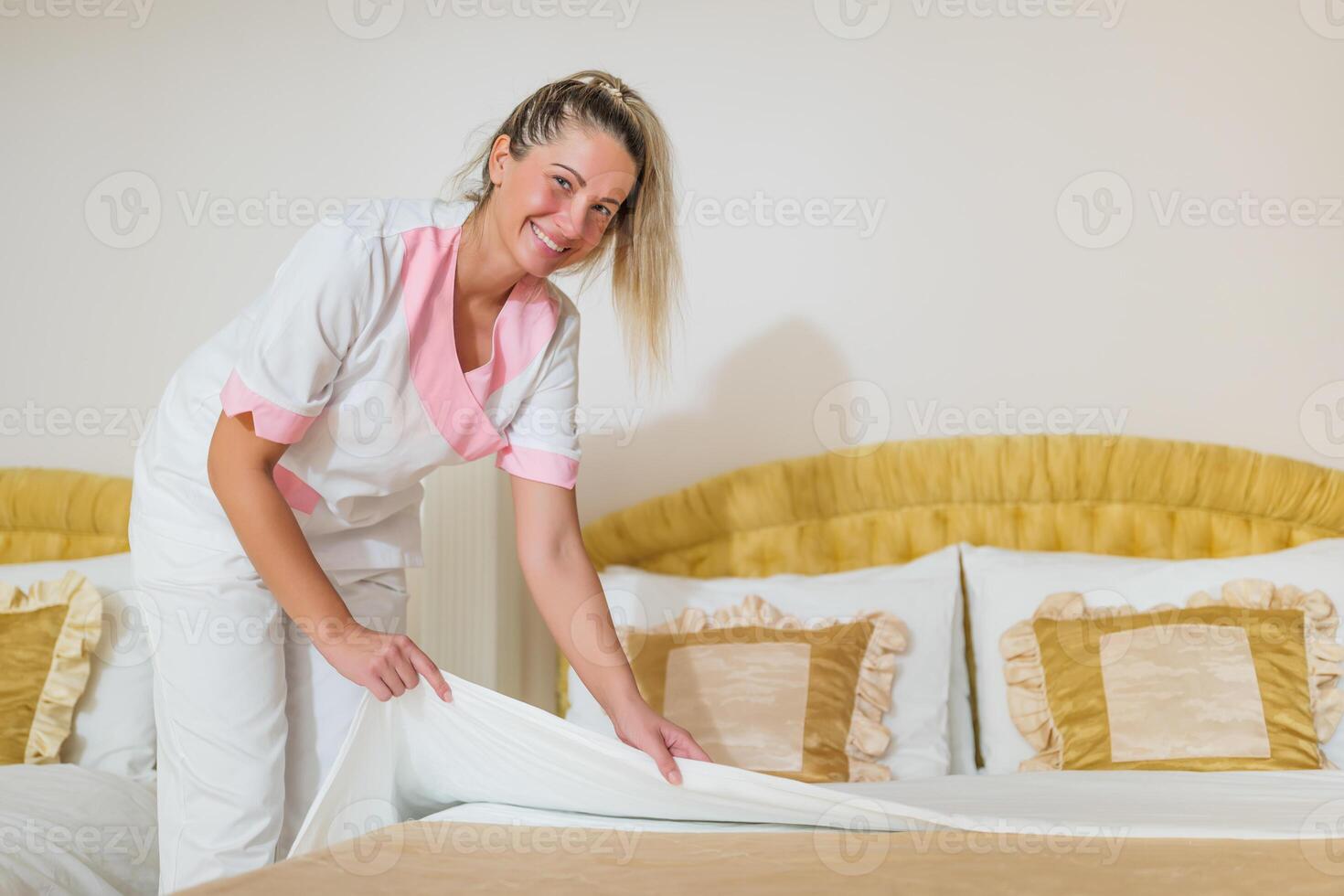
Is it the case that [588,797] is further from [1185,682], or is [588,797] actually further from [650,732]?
[1185,682]

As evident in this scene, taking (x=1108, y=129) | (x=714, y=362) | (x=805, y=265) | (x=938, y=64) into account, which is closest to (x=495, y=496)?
(x=714, y=362)

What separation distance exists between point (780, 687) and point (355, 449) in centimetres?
91

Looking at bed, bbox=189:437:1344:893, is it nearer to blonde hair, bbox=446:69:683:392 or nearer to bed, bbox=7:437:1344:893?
bed, bbox=7:437:1344:893

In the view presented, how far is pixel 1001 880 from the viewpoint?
1.02 m

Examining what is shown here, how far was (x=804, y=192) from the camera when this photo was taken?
2.57 m

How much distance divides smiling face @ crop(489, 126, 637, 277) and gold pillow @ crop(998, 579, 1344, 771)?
1169 mm

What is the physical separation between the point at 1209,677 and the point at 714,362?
1.18 meters

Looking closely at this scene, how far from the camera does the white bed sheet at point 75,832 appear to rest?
166 centimetres

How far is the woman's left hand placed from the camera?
1.45 meters

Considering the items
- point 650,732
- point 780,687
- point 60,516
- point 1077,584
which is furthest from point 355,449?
point 60,516

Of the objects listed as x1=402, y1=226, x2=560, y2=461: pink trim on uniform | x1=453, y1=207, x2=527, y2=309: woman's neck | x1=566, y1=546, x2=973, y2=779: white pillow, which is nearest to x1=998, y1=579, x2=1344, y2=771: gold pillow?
x1=566, y1=546, x2=973, y2=779: white pillow

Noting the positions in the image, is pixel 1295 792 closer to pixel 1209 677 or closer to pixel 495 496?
pixel 1209 677

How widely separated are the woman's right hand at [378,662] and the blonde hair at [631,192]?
53 cm

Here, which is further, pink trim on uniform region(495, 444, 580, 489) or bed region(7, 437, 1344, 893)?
pink trim on uniform region(495, 444, 580, 489)
